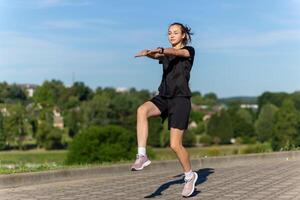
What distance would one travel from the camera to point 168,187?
8844 mm

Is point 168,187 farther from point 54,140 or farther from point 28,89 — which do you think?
point 28,89

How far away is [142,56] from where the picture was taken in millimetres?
6938

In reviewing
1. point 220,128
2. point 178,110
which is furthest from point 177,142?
point 220,128

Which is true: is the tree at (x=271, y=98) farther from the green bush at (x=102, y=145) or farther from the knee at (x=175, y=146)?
the knee at (x=175, y=146)

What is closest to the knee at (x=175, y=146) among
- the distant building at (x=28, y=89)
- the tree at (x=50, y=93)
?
the tree at (x=50, y=93)

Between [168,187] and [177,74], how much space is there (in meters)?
2.03

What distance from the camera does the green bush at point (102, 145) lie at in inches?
2758

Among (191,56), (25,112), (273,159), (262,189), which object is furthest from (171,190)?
(25,112)

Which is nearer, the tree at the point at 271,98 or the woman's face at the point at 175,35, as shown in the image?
the woman's face at the point at 175,35

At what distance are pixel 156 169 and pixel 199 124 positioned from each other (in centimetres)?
13623

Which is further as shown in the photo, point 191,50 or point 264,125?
point 264,125

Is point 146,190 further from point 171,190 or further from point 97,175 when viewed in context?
point 97,175

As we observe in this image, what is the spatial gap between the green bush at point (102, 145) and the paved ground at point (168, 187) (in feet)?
190

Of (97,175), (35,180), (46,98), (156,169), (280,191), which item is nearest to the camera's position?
(280,191)
